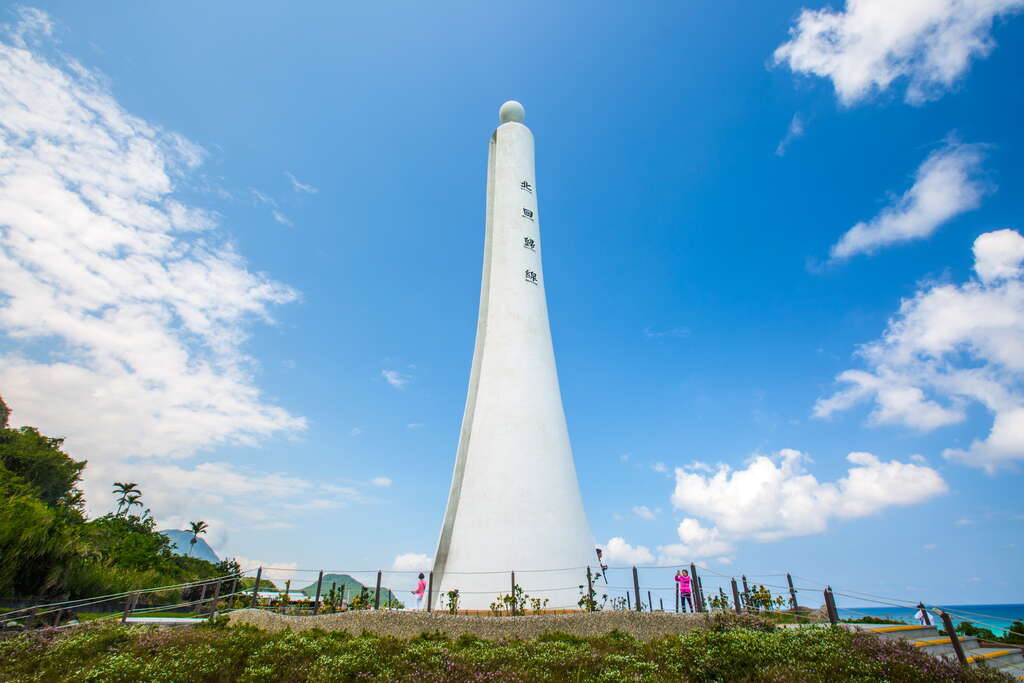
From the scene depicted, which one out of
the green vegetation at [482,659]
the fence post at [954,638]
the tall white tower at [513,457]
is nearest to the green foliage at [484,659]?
the green vegetation at [482,659]

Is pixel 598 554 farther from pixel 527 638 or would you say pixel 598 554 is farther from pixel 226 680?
pixel 226 680

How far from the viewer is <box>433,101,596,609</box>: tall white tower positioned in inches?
410

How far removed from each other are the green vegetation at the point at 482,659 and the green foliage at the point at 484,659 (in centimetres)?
1

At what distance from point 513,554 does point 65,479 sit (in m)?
29.7

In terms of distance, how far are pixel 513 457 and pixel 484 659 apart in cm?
552

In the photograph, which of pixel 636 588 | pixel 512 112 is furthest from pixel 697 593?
pixel 512 112

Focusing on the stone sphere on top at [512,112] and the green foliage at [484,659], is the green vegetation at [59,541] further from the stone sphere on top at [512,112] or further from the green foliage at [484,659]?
the stone sphere on top at [512,112]

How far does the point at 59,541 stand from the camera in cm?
1403

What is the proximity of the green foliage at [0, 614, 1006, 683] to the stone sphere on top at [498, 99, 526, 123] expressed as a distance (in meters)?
13.5

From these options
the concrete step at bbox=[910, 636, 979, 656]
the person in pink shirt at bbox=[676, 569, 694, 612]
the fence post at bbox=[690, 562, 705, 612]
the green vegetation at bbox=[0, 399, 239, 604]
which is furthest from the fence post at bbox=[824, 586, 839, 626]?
the green vegetation at bbox=[0, 399, 239, 604]

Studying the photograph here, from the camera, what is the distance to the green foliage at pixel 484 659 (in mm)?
5191

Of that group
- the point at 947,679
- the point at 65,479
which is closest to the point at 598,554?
the point at 947,679

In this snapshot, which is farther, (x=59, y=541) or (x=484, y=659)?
(x=59, y=541)

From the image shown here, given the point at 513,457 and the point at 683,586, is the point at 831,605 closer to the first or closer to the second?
the point at 683,586
